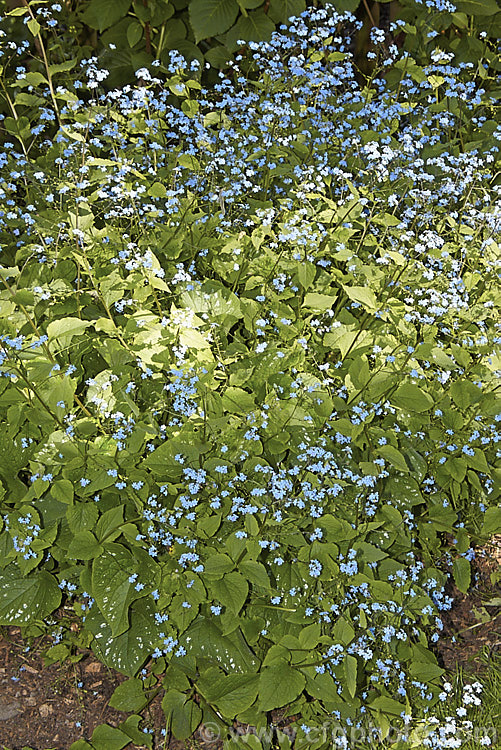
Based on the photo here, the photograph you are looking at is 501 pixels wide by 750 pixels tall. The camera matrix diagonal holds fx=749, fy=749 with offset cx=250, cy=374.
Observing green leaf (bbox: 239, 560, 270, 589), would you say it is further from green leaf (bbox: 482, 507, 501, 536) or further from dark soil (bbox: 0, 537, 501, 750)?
green leaf (bbox: 482, 507, 501, 536)

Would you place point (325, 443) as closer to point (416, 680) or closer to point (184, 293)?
point (184, 293)

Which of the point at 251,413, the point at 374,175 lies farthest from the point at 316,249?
the point at 251,413

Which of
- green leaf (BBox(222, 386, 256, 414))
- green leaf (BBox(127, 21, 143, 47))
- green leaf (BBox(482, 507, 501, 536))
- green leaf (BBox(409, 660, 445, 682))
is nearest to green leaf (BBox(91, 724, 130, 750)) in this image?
green leaf (BBox(409, 660, 445, 682))

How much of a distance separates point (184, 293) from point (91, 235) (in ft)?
1.39

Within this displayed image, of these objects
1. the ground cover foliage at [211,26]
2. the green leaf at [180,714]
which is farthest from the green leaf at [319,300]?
the ground cover foliage at [211,26]

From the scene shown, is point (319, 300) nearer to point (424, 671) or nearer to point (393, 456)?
point (393, 456)

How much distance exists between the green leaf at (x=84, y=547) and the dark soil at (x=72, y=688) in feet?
2.02

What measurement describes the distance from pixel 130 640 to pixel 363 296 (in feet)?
4.57

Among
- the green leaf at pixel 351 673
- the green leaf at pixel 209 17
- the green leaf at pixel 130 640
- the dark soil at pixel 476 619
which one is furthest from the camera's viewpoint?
the green leaf at pixel 209 17

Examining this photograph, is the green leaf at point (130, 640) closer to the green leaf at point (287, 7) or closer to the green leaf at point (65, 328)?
the green leaf at point (65, 328)

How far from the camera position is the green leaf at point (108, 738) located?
8.14ft

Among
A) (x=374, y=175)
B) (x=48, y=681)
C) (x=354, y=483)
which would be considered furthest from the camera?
(x=374, y=175)

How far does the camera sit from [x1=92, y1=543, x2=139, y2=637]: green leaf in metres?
2.38

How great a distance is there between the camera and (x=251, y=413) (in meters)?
2.42
